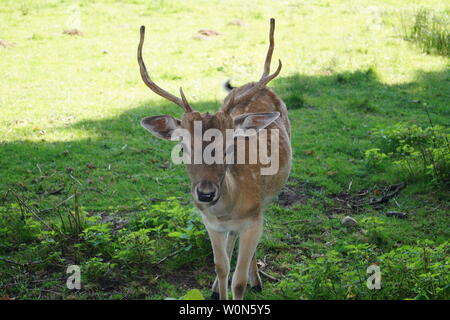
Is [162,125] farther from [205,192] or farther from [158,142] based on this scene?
[158,142]

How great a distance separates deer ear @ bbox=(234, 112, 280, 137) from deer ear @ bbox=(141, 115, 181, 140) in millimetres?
494

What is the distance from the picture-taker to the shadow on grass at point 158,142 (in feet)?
24.0

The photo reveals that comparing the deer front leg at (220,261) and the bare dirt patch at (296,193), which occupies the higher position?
the deer front leg at (220,261)

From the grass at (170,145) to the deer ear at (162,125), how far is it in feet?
3.79

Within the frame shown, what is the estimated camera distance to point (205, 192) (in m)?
4.16

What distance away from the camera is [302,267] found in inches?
187

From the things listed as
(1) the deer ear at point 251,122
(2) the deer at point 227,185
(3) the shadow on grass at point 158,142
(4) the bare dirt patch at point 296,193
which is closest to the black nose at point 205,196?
(2) the deer at point 227,185

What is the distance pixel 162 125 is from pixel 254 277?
1641 mm

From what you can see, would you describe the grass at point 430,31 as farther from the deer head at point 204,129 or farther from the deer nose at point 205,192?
the deer nose at point 205,192

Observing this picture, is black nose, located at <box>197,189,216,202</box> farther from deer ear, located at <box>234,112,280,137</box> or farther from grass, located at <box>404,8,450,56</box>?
grass, located at <box>404,8,450,56</box>

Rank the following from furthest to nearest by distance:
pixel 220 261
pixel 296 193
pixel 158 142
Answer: pixel 158 142 < pixel 296 193 < pixel 220 261

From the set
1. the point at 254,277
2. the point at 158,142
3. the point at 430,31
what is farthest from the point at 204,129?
the point at 430,31
